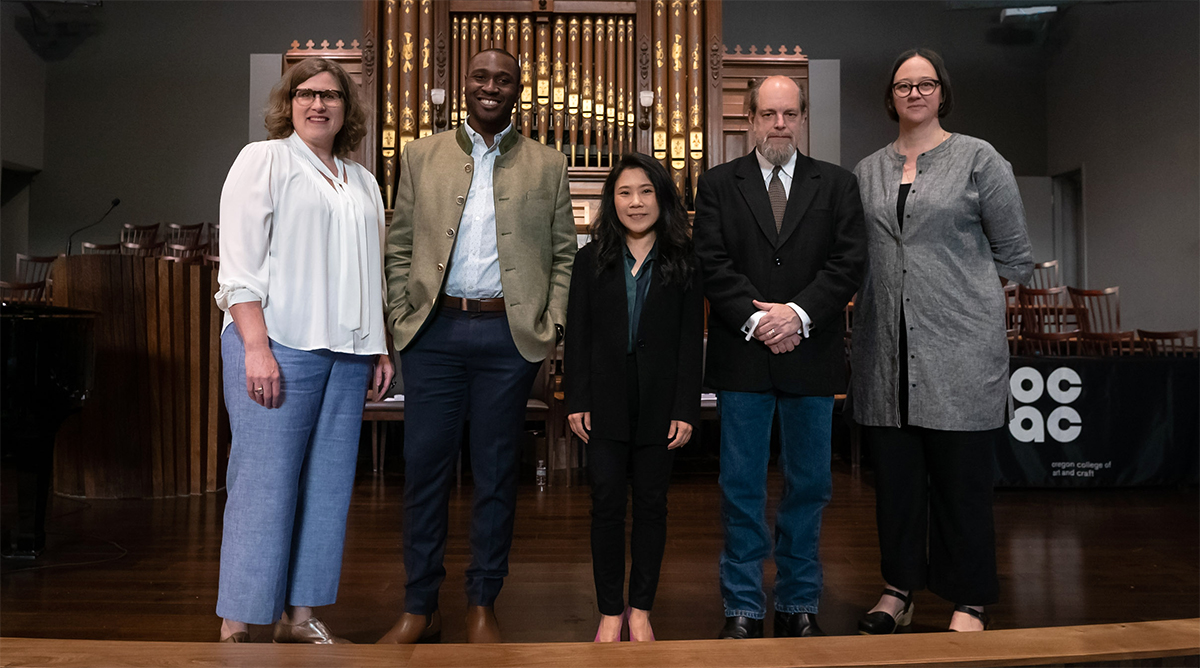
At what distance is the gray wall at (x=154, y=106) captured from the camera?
33.4ft

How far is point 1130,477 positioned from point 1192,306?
447 centimetres

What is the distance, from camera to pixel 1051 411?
4.20 meters

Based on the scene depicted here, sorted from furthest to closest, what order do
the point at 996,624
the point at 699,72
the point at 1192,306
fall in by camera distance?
the point at 1192,306 < the point at 699,72 < the point at 996,624

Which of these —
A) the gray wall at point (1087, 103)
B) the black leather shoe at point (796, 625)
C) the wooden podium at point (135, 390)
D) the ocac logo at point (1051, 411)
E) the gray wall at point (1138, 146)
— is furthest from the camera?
the gray wall at point (1087, 103)

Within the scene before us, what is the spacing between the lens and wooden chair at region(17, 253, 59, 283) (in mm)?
8203

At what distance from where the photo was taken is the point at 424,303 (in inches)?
74.4

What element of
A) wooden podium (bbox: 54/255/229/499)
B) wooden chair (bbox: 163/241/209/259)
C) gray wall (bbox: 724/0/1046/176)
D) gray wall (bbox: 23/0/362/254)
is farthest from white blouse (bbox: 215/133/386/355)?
gray wall (bbox: 23/0/362/254)

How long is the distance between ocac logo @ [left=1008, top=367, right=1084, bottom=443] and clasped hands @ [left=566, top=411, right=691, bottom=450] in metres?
3.02

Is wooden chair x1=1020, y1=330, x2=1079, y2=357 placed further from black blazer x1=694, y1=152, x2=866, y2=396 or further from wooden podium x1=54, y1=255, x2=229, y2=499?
wooden podium x1=54, y1=255, x2=229, y2=499

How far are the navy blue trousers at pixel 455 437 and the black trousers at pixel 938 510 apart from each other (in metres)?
0.95

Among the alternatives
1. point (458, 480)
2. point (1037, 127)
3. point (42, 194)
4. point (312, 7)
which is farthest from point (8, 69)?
point (1037, 127)

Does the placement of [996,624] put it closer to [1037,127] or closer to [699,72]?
[699,72]

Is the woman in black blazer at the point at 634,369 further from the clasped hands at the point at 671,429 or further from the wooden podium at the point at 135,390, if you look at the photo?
the wooden podium at the point at 135,390

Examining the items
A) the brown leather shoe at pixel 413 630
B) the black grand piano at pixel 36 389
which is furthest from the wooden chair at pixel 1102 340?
the black grand piano at pixel 36 389
